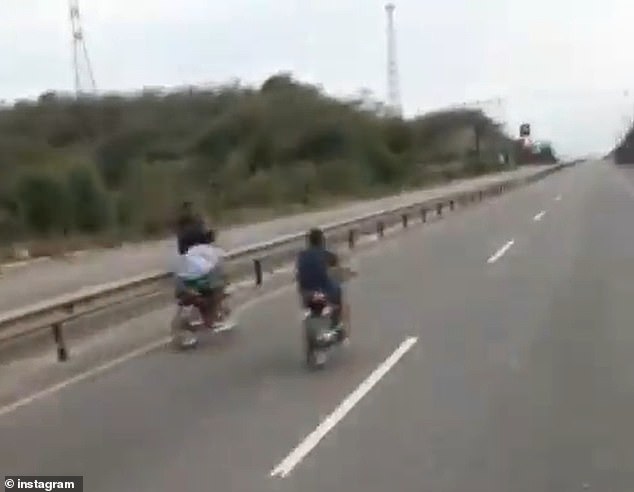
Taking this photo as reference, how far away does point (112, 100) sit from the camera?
117375mm

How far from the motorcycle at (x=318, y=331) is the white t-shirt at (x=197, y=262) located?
240cm

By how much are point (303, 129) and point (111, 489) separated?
9399 centimetres

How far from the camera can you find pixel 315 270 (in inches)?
495

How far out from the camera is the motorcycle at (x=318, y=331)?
12.3 m

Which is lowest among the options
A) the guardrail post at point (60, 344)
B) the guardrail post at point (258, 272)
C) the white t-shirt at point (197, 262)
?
the guardrail post at point (258, 272)

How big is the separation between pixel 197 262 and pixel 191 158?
8395 centimetres

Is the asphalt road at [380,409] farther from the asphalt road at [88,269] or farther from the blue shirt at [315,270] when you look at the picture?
the asphalt road at [88,269]

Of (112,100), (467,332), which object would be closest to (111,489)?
(467,332)

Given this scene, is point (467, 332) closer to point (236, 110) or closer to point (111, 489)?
point (111, 489)

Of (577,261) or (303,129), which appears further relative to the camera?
(303,129)

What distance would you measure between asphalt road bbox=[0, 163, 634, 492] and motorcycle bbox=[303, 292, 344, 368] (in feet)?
0.67

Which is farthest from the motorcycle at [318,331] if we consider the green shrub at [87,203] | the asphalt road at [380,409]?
the green shrub at [87,203]

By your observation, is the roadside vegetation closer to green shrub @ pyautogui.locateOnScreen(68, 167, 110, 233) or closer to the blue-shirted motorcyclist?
green shrub @ pyautogui.locateOnScreen(68, 167, 110, 233)

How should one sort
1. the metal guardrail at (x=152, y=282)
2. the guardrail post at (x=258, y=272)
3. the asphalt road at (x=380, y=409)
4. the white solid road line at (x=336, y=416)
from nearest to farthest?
the asphalt road at (x=380, y=409) < the white solid road line at (x=336, y=416) < the metal guardrail at (x=152, y=282) < the guardrail post at (x=258, y=272)
